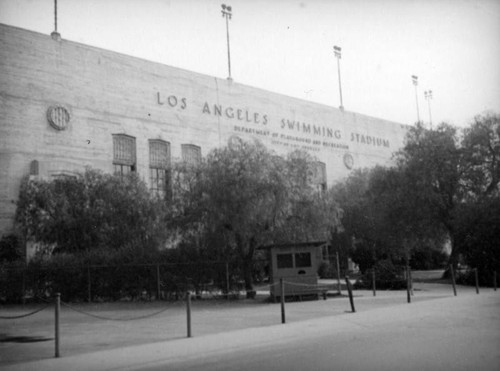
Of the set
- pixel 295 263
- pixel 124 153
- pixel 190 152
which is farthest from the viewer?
pixel 190 152

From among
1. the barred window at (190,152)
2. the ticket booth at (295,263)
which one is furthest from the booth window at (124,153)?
the ticket booth at (295,263)

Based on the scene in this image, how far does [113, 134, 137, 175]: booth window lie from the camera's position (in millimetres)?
40250

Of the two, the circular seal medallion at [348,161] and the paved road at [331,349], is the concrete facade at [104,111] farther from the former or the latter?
the paved road at [331,349]

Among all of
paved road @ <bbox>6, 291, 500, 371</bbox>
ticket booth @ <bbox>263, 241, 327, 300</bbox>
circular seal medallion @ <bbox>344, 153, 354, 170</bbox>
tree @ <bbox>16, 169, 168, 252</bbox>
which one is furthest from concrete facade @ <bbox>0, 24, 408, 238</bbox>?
paved road @ <bbox>6, 291, 500, 371</bbox>

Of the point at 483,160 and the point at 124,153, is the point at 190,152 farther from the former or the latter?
the point at 483,160

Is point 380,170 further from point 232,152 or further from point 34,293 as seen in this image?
point 34,293

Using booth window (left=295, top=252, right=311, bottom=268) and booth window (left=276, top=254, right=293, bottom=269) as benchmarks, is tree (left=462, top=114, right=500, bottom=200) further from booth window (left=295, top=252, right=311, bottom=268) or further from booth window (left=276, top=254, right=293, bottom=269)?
booth window (left=276, top=254, right=293, bottom=269)

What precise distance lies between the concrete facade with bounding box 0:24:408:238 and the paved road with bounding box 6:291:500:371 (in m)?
16.3

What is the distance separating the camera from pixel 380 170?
3500 centimetres

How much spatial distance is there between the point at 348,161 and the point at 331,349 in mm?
49829

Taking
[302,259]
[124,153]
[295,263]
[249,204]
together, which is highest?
[124,153]

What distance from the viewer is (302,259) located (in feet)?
69.7

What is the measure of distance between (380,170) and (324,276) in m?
11.7

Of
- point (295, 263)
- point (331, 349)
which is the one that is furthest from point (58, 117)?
point (331, 349)
